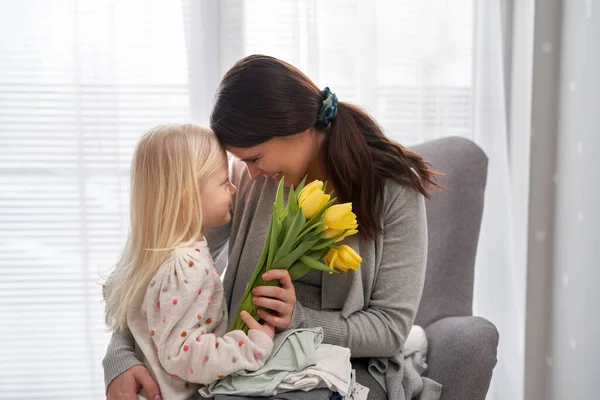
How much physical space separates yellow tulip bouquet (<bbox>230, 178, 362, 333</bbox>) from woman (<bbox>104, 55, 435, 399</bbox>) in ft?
0.30

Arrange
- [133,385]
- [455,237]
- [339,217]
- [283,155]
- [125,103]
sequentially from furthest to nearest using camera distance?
1. [125,103]
2. [455,237]
3. [283,155]
4. [133,385]
5. [339,217]

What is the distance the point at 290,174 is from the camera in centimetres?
146

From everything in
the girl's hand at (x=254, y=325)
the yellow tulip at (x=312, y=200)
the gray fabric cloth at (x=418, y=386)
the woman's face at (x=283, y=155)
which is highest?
the woman's face at (x=283, y=155)

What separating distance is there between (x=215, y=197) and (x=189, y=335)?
313 mm

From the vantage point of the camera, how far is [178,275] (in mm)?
1217

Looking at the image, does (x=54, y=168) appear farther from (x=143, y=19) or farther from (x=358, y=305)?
(x=358, y=305)

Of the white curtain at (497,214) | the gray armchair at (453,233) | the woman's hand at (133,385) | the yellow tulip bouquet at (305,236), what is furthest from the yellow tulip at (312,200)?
the white curtain at (497,214)

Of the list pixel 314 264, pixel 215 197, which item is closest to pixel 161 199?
pixel 215 197

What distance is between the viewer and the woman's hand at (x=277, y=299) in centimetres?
122

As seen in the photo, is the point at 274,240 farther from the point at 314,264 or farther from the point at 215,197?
the point at 215,197

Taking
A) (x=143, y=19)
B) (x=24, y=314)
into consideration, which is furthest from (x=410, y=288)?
(x=24, y=314)

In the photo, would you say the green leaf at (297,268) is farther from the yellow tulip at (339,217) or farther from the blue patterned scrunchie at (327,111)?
the blue patterned scrunchie at (327,111)

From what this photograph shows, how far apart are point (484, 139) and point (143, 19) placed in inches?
50.0

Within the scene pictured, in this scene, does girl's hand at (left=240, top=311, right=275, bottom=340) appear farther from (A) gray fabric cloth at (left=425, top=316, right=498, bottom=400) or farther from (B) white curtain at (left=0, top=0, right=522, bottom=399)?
(B) white curtain at (left=0, top=0, right=522, bottom=399)
